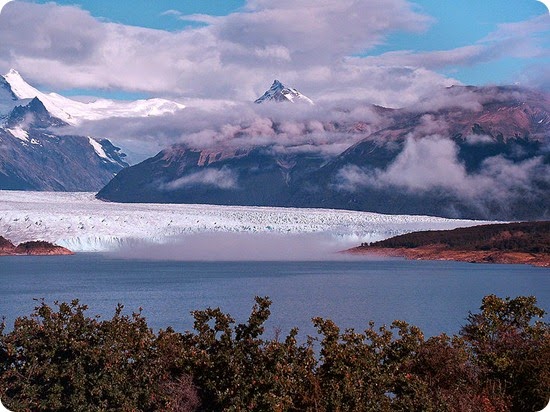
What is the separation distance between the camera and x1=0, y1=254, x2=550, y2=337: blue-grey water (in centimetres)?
3738

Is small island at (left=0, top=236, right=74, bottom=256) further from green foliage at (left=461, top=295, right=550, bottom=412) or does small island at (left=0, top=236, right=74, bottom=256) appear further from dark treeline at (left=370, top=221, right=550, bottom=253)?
green foliage at (left=461, top=295, right=550, bottom=412)

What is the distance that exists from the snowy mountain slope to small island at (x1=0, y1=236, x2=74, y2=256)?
3081mm

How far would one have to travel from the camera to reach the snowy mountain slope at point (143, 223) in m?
72.7

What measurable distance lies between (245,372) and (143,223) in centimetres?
6177

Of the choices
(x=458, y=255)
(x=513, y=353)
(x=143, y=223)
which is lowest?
(x=513, y=353)

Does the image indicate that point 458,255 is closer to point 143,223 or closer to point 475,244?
point 475,244

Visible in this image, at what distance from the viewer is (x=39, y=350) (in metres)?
14.6

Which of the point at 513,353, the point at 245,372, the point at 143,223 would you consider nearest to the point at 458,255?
the point at 143,223

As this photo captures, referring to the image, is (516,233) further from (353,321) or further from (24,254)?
(353,321)

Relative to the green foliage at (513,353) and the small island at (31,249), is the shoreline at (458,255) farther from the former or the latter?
the green foliage at (513,353)

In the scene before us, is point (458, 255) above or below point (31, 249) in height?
above

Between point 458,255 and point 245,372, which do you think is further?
point 458,255

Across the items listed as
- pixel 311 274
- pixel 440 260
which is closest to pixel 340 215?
pixel 311 274

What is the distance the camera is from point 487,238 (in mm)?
96500
